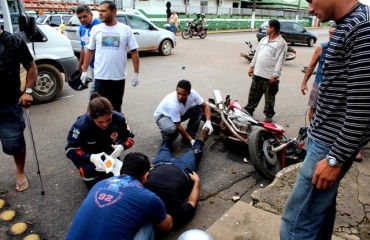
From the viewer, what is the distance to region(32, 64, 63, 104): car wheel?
20.0ft

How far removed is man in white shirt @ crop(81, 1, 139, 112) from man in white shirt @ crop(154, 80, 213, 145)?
28.3 inches

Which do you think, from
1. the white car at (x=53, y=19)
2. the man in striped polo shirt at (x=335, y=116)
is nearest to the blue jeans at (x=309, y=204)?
the man in striped polo shirt at (x=335, y=116)

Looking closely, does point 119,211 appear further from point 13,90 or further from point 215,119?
point 215,119

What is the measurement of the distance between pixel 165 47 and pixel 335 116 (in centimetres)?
1139

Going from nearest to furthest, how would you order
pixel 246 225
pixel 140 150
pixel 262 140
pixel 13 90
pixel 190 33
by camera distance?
1. pixel 246 225
2. pixel 13 90
3. pixel 262 140
4. pixel 140 150
5. pixel 190 33

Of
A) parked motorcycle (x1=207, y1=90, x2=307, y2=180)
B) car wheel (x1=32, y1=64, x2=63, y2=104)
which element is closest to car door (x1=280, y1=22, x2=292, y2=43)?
car wheel (x1=32, y1=64, x2=63, y2=104)

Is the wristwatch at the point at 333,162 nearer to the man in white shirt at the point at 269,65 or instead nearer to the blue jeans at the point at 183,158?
A: the blue jeans at the point at 183,158

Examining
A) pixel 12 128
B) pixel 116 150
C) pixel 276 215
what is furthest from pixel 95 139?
pixel 276 215

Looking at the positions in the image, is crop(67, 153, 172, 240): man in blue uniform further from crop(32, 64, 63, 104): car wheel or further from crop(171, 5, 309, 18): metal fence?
crop(171, 5, 309, 18): metal fence

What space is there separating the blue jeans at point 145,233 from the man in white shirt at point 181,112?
6.86ft

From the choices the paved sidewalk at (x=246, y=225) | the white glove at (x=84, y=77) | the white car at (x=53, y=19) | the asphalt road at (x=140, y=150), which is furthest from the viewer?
the white car at (x=53, y=19)

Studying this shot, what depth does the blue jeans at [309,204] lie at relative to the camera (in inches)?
68.2

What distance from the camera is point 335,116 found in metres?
1.61

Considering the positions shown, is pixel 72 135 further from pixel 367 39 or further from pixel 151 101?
pixel 151 101
